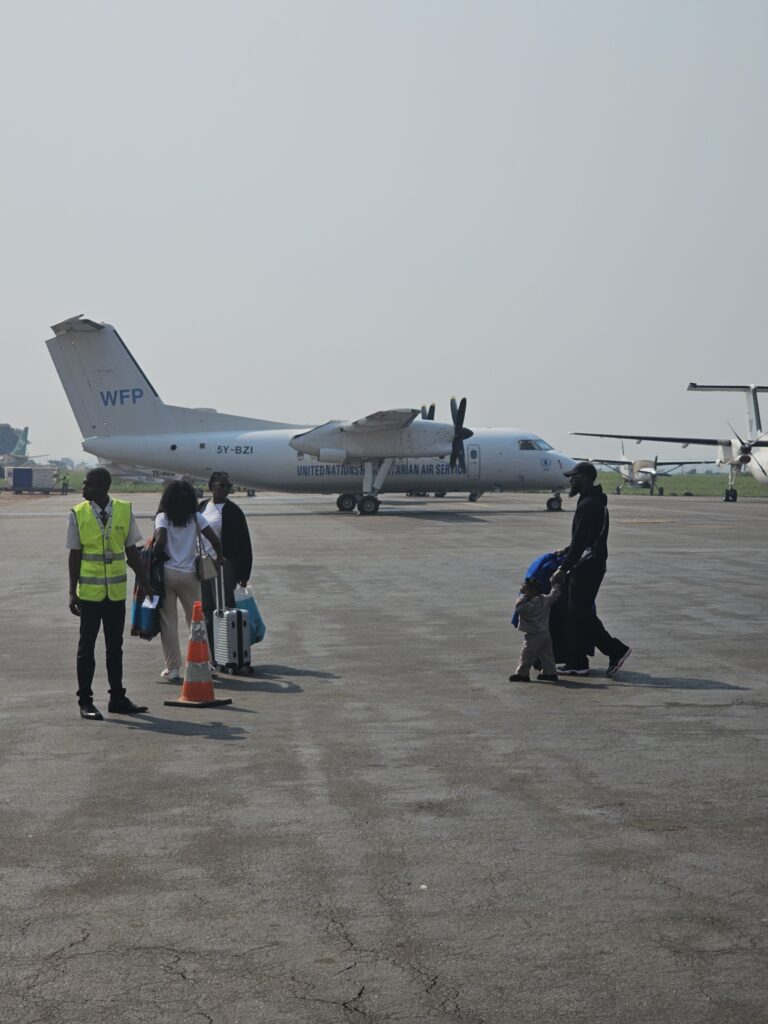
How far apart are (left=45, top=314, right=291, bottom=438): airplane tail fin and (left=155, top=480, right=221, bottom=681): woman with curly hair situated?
120 feet

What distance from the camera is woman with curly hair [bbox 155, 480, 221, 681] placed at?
1170 cm

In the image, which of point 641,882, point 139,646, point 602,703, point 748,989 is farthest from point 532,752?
point 139,646

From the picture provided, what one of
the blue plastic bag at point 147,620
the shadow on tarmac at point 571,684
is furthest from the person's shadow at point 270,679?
the shadow on tarmac at point 571,684

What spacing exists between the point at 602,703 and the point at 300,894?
5.50 metres

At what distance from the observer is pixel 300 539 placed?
3462 centimetres

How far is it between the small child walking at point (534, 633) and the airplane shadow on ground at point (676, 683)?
0.64 metres

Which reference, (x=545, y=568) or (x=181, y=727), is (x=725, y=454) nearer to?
(x=545, y=568)

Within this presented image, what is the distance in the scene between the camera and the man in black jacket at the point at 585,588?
39.8 feet

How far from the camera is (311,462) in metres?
49.7

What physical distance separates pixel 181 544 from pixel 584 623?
3.90 metres

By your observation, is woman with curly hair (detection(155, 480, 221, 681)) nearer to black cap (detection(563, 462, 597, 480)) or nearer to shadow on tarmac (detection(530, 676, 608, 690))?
shadow on tarmac (detection(530, 676, 608, 690))

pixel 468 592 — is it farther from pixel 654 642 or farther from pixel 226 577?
pixel 226 577

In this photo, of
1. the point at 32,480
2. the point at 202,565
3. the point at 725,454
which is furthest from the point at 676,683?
the point at 32,480

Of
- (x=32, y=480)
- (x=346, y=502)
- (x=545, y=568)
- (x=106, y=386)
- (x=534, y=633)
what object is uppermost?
(x=106, y=386)
